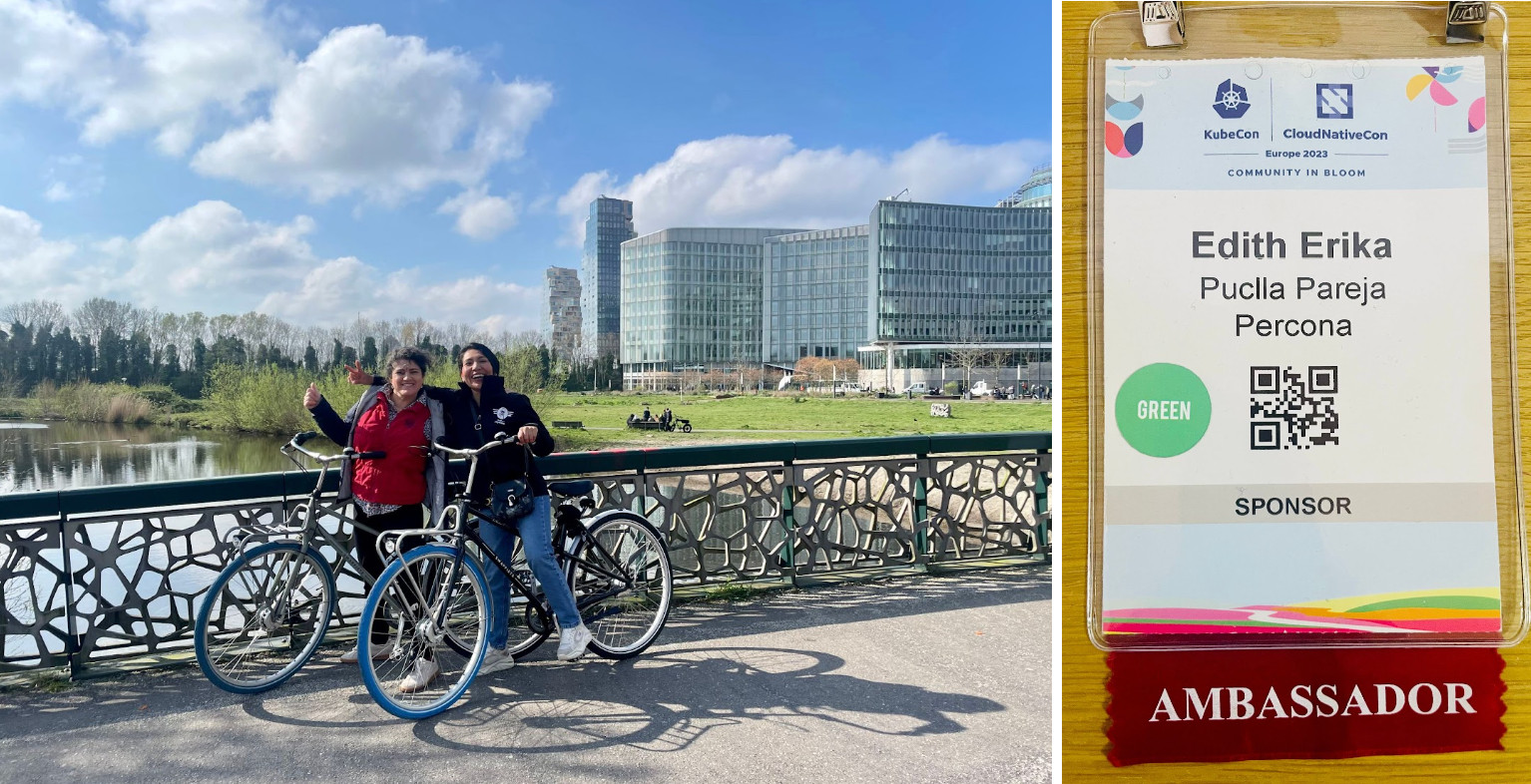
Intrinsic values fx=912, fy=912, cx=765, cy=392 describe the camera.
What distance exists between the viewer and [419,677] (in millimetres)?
3912

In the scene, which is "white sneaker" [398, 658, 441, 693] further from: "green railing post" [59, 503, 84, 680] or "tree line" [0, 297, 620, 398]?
"tree line" [0, 297, 620, 398]

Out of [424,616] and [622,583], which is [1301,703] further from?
[622,583]

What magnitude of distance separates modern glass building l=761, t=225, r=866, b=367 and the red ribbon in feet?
389

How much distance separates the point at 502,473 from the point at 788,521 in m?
2.21

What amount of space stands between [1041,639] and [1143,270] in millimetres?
3474

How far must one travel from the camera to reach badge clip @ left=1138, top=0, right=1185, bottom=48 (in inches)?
69.9

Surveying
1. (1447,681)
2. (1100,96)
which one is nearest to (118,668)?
(1100,96)

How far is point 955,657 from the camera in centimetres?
454

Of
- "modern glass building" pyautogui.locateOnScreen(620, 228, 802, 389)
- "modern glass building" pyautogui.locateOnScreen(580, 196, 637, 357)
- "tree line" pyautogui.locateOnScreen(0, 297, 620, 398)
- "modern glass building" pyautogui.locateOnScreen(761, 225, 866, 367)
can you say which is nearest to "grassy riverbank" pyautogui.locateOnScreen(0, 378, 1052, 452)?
"tree line" pyautogui.locateOnScreen(0, 297, 620, 398)

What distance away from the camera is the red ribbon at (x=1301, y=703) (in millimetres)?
1828

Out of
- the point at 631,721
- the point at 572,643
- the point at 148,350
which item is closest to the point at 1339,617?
the point at 631,721

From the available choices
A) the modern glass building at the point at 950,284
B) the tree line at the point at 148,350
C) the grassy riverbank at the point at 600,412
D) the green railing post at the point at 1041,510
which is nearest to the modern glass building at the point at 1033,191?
the modern glass building at the point at 950,284

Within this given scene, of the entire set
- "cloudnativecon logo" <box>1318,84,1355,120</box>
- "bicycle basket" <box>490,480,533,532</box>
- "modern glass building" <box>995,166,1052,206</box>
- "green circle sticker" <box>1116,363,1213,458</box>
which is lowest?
"bicycle basket" <box>490,480,533,532</box>

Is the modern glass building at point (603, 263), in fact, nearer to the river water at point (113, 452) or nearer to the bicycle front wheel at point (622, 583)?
the river water at point (113, 452)
